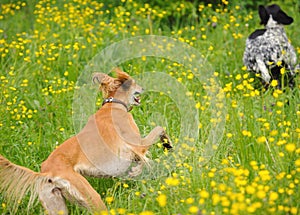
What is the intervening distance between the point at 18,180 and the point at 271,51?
10.0ft

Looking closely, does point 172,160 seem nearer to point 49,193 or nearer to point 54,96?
point 49,193

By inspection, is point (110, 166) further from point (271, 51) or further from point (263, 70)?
point (271, 51)

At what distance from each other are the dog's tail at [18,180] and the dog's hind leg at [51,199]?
0.04 m

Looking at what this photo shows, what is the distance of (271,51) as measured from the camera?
5641 millimetres

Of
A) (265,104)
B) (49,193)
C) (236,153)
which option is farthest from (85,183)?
(265,104)

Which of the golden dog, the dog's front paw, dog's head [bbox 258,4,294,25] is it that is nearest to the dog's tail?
the golden dog

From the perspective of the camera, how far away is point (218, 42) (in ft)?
21.6

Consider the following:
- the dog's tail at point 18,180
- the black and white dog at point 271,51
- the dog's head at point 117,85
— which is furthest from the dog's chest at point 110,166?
the black and white dog at point 271,51

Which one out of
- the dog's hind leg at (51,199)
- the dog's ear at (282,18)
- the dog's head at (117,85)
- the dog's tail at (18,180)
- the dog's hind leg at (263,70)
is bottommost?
the dog's hind leg at (51,199)

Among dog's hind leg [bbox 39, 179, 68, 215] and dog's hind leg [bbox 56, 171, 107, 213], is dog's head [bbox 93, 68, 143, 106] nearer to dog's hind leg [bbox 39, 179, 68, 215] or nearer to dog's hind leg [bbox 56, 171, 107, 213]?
dog's hind leg [bbox 56, 171, 107, 213]

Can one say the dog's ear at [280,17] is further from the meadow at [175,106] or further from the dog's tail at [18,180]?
the dog's tail at [18,180]

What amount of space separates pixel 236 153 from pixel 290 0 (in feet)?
13.6

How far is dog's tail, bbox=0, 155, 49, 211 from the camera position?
12.1 ft

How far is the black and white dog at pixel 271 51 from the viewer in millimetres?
5570
